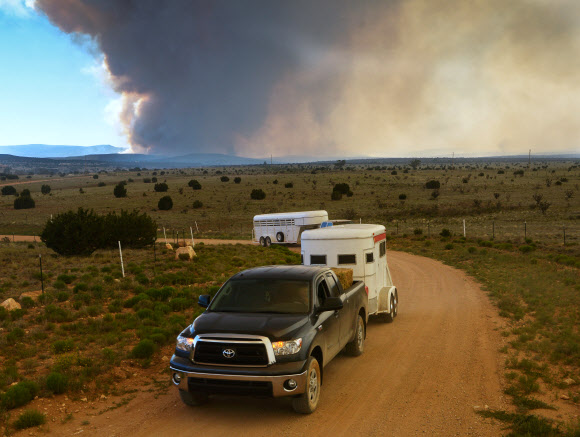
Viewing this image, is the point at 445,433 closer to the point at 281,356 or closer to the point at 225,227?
the point at 281,356

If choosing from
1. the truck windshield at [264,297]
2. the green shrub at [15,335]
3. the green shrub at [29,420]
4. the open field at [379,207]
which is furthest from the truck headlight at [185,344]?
the open field at [379,207]

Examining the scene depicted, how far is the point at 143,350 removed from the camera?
38.5 ft

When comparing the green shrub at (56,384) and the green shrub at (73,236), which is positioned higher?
the green shrub at (73,236)

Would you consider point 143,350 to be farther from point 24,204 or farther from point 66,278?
point 24,204

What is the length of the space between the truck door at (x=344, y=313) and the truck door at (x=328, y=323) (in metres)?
0.23

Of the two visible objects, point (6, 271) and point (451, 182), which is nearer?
point (6, 271)

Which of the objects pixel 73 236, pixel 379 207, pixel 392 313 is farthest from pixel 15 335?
pixel 379 207

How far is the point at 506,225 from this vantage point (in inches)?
1865

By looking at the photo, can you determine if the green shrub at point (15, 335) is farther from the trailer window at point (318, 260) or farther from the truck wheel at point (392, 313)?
the truck wheel at point (392, 313)

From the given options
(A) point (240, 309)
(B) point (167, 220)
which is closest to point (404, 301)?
(A) point (240, 309)

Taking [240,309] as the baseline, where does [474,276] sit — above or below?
below

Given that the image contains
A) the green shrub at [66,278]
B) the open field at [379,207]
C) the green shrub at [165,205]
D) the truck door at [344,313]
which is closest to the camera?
the truck door at [344,313]

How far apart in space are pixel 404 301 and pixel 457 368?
789 centimetres

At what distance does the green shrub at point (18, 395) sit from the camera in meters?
8.76
